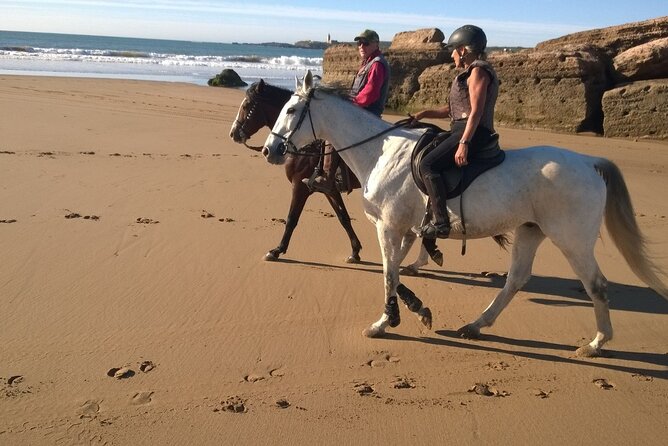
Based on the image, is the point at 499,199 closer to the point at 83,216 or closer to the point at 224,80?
the point at 83,216

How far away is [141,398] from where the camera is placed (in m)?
3.83

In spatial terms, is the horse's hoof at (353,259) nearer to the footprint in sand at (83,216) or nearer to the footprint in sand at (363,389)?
the footprint in sand at (363,389)

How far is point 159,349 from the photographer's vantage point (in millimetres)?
4512

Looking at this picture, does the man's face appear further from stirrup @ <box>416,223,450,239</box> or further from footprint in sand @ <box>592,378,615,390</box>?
footprint in sand @ <box>592,378,615,390</box>

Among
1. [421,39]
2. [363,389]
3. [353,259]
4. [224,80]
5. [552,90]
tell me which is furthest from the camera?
[224,80]

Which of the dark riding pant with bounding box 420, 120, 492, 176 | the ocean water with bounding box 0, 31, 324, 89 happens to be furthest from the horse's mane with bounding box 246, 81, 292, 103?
the ocean water with bounding box 0, 31, 324, 89

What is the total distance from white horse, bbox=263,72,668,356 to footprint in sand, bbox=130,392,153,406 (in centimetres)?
181

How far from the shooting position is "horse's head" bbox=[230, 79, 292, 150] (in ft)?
21.6

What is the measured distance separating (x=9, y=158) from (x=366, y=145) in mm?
7820

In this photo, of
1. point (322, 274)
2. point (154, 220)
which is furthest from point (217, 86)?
point (322, 274)

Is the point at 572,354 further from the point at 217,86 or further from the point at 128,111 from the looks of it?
the point at 217,86

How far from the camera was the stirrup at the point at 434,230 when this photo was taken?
14.9ft

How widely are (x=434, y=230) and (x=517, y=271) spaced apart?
897 millimetres

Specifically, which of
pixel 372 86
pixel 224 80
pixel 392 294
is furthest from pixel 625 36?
pixel 224 80
